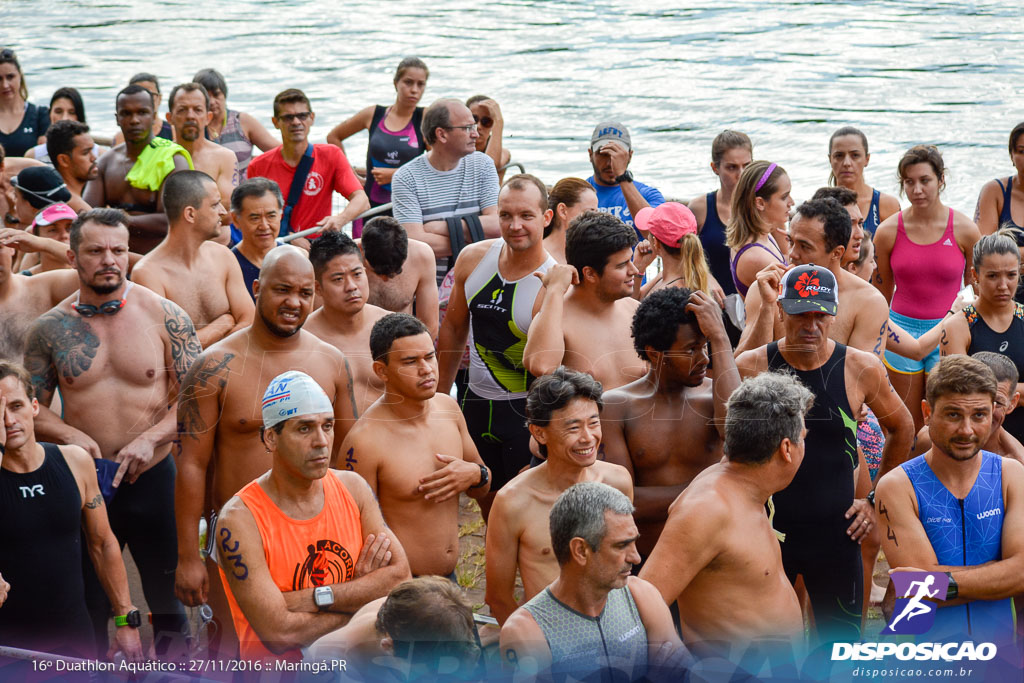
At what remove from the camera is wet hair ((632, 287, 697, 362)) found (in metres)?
4.17

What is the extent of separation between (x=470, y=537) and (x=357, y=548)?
2.30m

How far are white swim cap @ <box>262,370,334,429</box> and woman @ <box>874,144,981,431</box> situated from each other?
4.07m

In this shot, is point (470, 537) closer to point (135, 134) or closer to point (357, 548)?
point (357, 548)

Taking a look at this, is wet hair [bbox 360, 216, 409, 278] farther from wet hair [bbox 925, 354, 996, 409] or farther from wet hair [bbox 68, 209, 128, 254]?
wet hair [bbox 925, 354, 996, 409]

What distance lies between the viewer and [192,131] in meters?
7.20

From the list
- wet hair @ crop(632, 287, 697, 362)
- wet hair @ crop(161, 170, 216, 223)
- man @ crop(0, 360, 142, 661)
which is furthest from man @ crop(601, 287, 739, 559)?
wet hair @ crop(161, 170, 216, 223)

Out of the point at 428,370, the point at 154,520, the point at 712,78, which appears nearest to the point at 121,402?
the point at 154,520

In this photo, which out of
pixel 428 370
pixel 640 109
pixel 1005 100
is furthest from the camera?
pixel 640 109

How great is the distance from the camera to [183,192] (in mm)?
5434

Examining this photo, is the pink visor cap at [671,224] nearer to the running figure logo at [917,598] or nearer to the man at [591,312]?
the man at [591,312]

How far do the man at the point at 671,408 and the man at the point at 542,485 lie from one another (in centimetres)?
36

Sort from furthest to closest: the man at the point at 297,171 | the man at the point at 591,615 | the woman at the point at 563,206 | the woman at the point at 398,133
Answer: the woman at the point at 398,133 < the man at the point at 297,171 < the woman at the point at 563,206 < the man at the point at 591,615

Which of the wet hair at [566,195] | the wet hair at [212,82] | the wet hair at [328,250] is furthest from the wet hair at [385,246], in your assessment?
the wet hair at [212,82]

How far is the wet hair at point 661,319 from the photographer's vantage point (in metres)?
4.17
